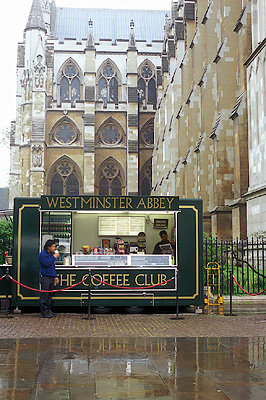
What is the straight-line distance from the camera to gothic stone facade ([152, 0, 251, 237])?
20.4 meters

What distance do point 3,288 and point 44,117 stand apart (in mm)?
35069

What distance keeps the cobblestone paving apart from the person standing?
28 cm

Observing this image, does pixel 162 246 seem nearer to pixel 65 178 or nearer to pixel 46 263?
pixel 46 263

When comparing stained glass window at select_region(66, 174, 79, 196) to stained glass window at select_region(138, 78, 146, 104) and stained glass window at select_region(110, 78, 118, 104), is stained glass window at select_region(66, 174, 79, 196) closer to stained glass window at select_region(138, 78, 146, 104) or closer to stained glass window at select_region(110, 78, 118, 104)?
stained glass window at select_region(110, 78, 118, 104)

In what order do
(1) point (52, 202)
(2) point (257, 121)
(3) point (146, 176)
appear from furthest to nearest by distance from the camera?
(3) point (146, 176)
(2) point (257, 121)
(1) point (52, 202)

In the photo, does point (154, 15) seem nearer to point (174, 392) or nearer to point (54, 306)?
point (54, 306)

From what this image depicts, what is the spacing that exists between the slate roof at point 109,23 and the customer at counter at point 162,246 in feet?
145

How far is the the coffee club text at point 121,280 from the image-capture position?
1235 centimetres

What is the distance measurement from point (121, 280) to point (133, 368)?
5.98m

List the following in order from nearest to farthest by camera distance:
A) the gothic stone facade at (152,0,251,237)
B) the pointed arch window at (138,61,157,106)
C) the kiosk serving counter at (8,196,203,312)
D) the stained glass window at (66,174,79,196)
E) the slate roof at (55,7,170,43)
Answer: the kiosk serving counter at (8,196,203,312)
the gothic stone facade at (152,0,251,237)
the stained glass window at (66,174,79,196)
the pointed arch window at (138,61,157,106)
the slate roof at (55,7,170,43)

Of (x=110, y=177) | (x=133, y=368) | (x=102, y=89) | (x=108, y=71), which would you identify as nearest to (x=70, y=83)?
(x=102, y=89)

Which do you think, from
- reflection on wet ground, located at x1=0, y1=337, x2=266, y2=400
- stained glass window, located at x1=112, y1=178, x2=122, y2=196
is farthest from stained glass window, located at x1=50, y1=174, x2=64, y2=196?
reflection on wet ground, located at x1=0, y1=337, x2=266, y2=400

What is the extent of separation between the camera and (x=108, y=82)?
169 ft

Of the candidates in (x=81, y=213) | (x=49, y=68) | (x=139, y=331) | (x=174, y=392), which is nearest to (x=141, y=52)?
(x=49, y=68)
